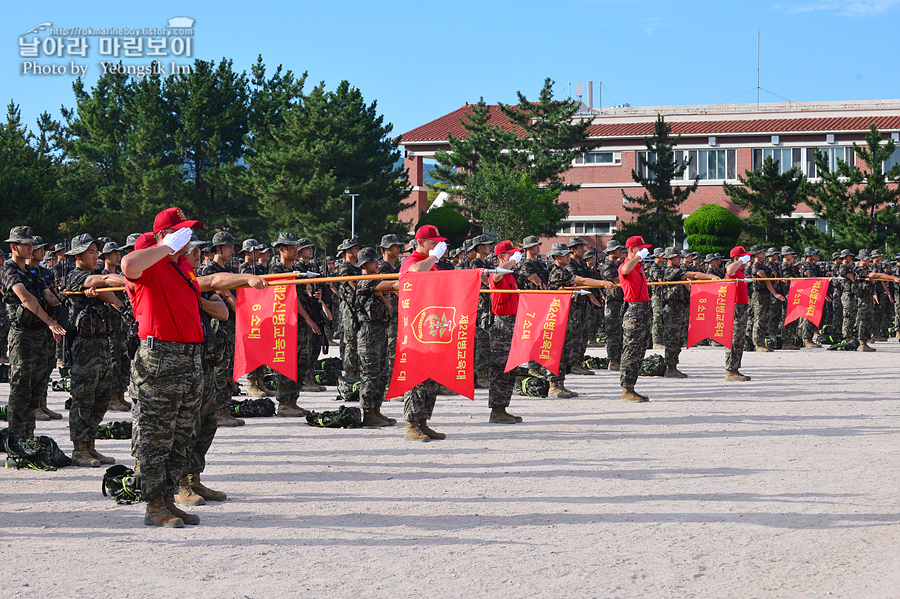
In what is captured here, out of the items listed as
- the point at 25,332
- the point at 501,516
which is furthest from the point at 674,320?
the point at 25,332

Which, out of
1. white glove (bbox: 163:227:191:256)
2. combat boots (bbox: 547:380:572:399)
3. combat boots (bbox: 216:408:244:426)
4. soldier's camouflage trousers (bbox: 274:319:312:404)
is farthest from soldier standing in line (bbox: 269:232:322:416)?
white glove (bbox: 163:227:191:256)

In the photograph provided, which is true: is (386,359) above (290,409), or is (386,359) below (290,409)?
above

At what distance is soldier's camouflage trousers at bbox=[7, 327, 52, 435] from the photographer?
8.45 meters

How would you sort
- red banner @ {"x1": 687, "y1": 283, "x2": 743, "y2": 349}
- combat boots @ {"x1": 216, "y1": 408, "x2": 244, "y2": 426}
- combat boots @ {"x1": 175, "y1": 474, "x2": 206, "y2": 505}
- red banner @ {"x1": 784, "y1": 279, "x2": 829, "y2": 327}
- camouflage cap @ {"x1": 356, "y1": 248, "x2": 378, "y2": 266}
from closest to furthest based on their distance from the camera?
combat boots @ {"x1": 175, "y1": 474, "x2": 206, "y2": 505} → combat boots @ {"x1": 216, "y1": 408, "x2": 244, "y2": 426} → camouflage cap @ {"x1": 356, "y1": 248, "x2": 378, "y2": 266} → red banner @ {"x1": 687, "y1": 283, "x2": 743, "y2": 349} → red banner @ {"x1": 784, "y1": 279, "x2": 829, "y2": 327}

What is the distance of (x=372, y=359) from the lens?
33.7 feet

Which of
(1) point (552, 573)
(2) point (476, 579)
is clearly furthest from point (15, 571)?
(1) point (552, 573)

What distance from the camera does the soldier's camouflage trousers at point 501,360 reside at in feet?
34.6

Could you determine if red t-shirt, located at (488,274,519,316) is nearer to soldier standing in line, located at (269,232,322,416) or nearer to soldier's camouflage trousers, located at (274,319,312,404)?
soldier standing in line, located at (269,232,322,416)

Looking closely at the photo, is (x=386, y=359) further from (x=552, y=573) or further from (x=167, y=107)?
(x=167, y=107)

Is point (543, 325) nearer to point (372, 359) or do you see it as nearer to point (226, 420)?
point (372, 359)

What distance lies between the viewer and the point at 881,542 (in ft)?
18.9

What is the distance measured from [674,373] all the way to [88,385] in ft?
34.2

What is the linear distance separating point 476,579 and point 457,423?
18.7 ft

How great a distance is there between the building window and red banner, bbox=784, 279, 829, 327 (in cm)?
3639
